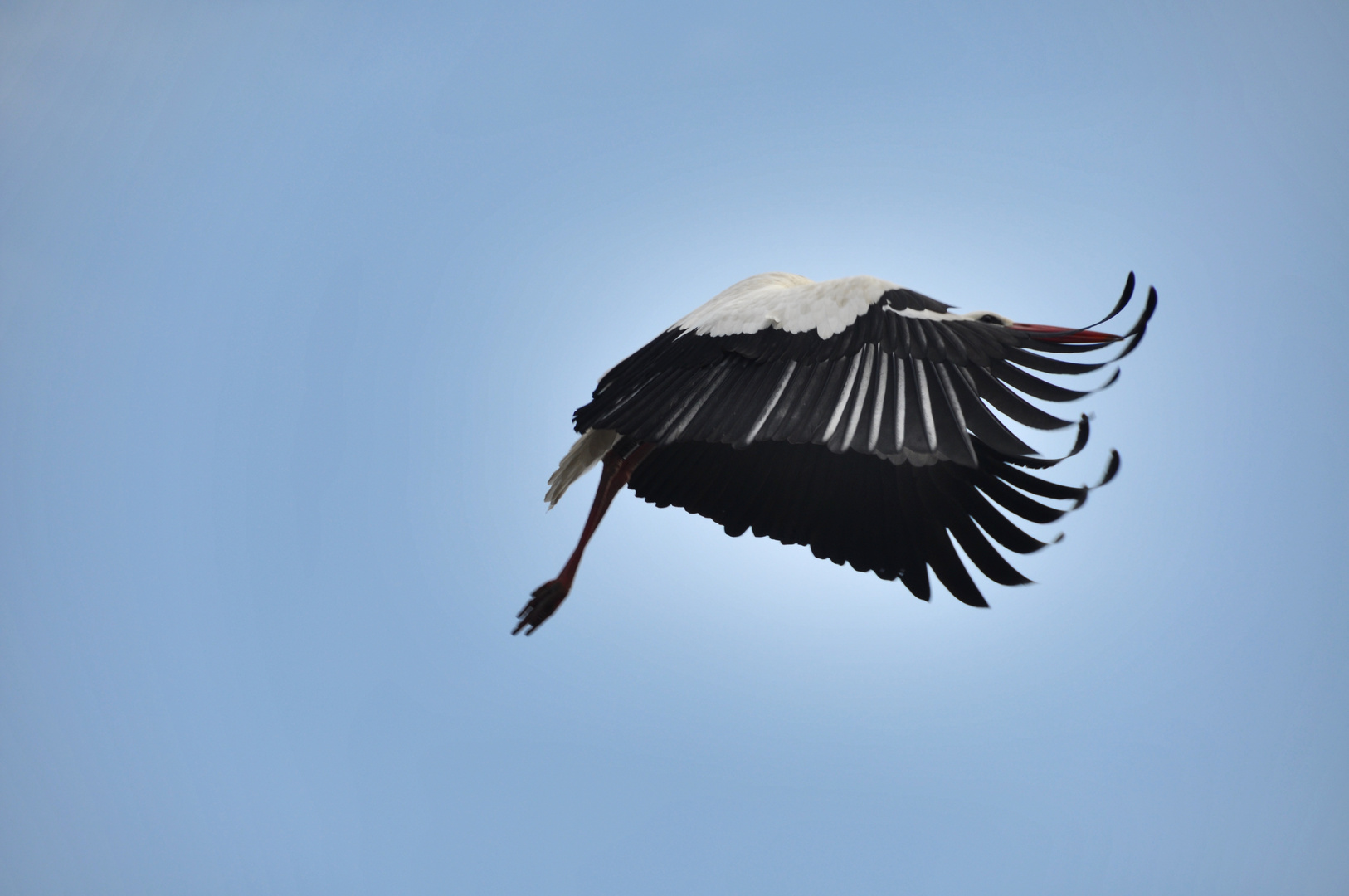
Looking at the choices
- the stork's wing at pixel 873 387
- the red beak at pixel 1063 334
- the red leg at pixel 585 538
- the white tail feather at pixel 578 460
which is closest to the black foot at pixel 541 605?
the red leg at pixel 585 538

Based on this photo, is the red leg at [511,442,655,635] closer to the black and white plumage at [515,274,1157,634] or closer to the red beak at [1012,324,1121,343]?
the black and white plumage at [515,274,1157,634]

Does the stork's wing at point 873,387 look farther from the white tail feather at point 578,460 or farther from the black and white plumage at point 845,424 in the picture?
the white tail feather at point 578,460

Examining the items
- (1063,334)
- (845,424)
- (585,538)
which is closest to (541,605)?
(585,538)

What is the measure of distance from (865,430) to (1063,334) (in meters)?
1.04

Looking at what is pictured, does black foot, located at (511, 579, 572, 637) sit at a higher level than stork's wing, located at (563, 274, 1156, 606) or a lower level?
lower

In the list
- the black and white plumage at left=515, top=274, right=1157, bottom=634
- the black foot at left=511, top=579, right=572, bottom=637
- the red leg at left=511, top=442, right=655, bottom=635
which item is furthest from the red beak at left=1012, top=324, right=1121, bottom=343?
the black foot at left=511, top=579, right=572, bottom=637

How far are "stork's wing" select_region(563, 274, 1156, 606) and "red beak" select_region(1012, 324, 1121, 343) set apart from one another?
24 mm

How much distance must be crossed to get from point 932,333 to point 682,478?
2.10 m

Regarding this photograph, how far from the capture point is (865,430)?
396cm

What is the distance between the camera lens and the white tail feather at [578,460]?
5.86 metres

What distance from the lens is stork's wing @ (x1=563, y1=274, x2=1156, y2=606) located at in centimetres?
400

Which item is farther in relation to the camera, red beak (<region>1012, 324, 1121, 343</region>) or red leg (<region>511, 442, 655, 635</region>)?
red leg (<region>511, 442, 655, 635</region>)

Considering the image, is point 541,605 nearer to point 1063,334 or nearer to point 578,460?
point 578,460

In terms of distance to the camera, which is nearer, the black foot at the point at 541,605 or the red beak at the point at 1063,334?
the red beak at the point at 1063,334
